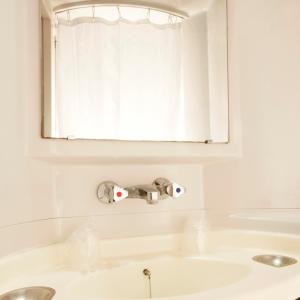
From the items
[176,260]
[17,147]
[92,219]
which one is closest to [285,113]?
[176,260]

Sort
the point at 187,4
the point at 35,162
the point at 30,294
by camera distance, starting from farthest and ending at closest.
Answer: the point at 187,4 < the point at 35,162 < the point at 30,294

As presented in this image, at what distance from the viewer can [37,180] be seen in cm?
88

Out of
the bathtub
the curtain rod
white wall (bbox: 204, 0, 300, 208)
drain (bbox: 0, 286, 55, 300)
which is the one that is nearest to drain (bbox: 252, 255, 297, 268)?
the bathtub

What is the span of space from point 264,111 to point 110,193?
1.86 ft

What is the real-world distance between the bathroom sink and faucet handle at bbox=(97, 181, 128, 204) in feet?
0.57

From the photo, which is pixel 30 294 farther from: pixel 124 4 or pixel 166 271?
pixel 124 4

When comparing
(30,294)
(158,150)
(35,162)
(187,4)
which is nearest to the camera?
(30,294)

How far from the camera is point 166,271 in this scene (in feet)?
3.05

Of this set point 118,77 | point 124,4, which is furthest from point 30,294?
point 124,4

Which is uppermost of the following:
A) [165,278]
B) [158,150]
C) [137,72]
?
[137,72]

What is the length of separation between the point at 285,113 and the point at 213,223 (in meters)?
0.43

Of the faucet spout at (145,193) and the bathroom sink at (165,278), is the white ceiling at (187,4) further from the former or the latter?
the bathroom sink at (165,278)

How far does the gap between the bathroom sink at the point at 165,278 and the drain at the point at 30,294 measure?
0.14 m

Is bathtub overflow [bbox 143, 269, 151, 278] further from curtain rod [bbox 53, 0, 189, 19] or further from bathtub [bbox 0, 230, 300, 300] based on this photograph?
curtain rod [bbox 53, 0, 189, 19]
